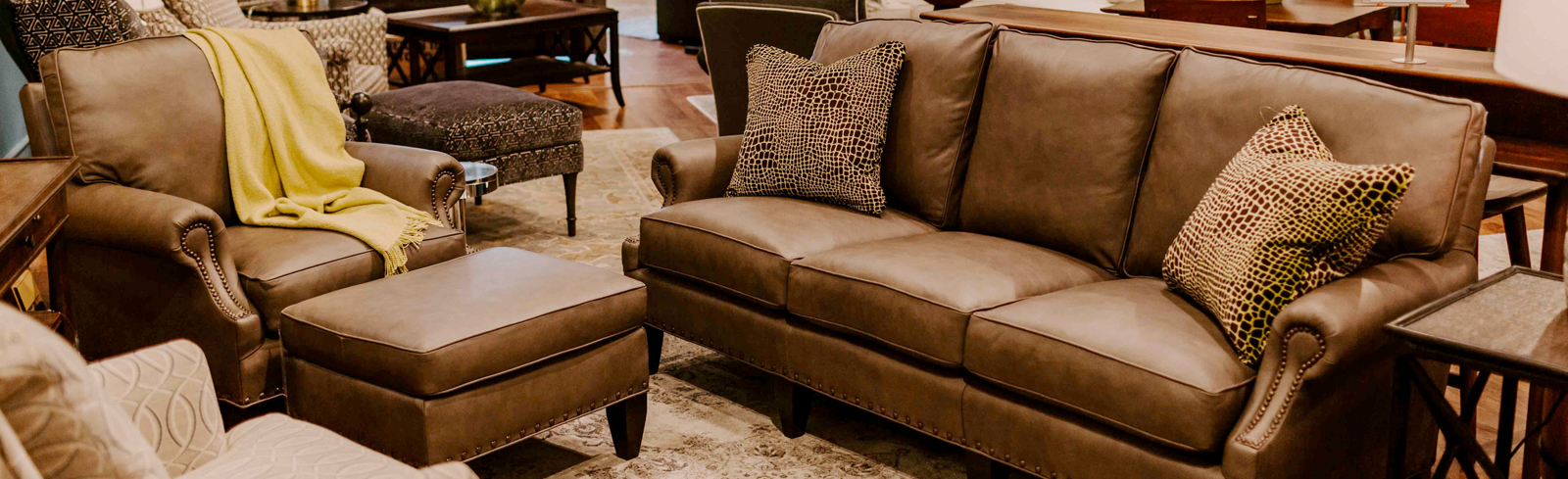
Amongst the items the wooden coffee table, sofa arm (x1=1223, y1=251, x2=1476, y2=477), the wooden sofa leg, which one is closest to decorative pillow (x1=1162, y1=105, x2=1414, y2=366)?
sofa arm (x1=1223, y1=251, x2=1476, y2=477)

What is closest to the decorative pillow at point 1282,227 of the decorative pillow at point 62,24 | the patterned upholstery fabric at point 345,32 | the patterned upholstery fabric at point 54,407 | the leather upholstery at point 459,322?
the leather upholstery at point 459,322

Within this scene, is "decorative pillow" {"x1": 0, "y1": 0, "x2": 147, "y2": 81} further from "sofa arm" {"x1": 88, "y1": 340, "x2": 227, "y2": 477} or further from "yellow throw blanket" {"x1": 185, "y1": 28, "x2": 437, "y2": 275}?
"sofa arm" {"x1": 88, "y1": 340, "x2": 227, "y2": 477}

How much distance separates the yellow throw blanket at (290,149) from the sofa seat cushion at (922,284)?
1043mm

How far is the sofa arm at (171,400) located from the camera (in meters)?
1.60

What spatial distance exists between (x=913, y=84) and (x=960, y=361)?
95 cm

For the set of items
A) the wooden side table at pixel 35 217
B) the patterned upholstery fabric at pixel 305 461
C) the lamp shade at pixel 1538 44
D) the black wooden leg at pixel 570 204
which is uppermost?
the lamp shade at pixel 1538 44

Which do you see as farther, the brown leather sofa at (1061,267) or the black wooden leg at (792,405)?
the black wooden leg at (792,405)

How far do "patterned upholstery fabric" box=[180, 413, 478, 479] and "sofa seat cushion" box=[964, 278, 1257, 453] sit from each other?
1.17 metres

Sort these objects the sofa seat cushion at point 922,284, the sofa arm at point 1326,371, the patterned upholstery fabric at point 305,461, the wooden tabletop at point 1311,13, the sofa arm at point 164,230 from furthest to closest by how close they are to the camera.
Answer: the wooden tabletop at point 1311,13
the sofa arm at point 164,230
the sofa seat cushion at point 922,284
the sofa arm at point 1326,371
the patterned upholstery fabric at point 305,461

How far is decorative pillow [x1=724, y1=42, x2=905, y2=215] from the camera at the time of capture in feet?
10.1

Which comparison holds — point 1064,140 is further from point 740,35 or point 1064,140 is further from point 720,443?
point 740,35

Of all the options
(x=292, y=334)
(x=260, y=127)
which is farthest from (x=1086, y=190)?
(x=260, y=127)

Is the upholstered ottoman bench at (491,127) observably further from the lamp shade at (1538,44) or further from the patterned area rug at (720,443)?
the lamp shade at (1538,44)

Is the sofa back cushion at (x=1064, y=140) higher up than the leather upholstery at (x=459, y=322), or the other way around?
the sofa back cushion at (x=1064, y=140)
